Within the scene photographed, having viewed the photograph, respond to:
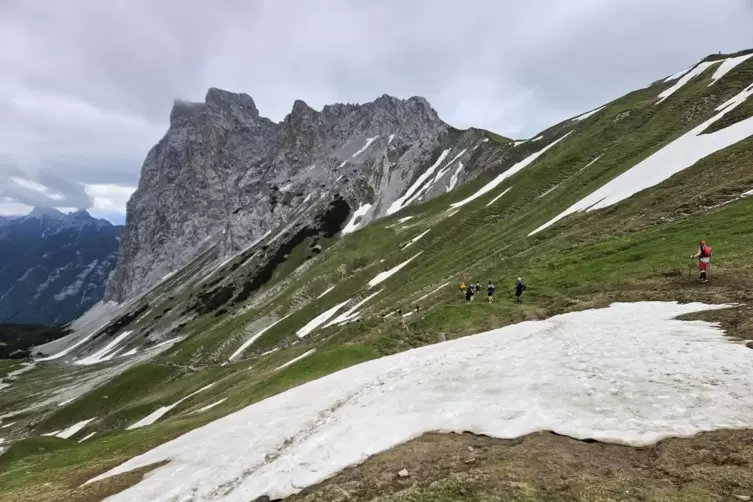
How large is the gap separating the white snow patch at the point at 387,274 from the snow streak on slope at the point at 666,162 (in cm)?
4005

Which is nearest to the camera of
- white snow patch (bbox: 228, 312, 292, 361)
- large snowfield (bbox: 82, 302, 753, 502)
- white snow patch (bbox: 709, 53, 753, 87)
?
large snowfield (bbox: 82, 302, 753, 502)

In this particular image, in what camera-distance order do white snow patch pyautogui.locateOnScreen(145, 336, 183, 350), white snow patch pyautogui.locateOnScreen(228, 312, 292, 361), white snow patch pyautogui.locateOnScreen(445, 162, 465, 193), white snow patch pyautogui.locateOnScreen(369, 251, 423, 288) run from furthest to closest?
white snow patch pyautogui.locateOnScreen(445, 162, 465, 193) < white snow patch pyautogui.locateOnScreen(145, 336, 183, 350) < white snow patch pyautogui.locateOnScreen(228, 312, 292, 361) < white snow patch pyautogui.locateOnScreen(369, 251, 423, 288)

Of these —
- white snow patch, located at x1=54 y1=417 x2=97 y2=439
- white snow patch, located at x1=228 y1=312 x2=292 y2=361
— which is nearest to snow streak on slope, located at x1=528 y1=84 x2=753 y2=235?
white snow patch, located at x1=228 y1=312 x2=292 y2=361

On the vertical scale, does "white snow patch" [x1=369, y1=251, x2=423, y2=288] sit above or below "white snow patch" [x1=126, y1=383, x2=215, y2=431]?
above

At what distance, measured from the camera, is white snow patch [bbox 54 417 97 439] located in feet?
281

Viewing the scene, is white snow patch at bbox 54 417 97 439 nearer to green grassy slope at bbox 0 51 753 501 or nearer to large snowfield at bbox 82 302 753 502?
green grassy slope at bbox 0 51 753 501

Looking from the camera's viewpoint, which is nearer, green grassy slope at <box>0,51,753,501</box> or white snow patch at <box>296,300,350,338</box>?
green grassy slope at <box>0,51,753,501</box>

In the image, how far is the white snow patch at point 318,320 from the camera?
91.3 metres

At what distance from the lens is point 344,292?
105562 mm

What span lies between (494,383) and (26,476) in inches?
1401

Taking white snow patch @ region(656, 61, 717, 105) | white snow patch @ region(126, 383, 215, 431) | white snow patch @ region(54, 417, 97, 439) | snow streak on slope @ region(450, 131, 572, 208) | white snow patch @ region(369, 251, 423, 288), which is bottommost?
white snow patch @ region(54, 417, 97, 439)

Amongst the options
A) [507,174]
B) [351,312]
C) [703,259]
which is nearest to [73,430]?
[351,312]

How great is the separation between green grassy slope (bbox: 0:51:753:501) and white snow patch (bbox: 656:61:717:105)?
3.92 meters

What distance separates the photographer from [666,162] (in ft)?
195
